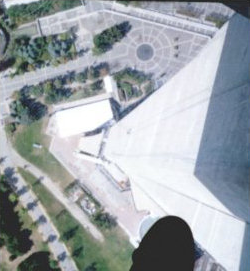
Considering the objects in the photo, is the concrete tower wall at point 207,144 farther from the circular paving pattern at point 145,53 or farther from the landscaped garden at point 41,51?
the landscaped garden at point 41,51

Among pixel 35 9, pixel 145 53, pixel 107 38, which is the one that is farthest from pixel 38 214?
pixel 35 9

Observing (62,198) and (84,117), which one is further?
(62,198)

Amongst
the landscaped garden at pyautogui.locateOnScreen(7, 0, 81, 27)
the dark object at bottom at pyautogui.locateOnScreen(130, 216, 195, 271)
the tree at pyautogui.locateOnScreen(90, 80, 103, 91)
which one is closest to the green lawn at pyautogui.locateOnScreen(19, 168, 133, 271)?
the tree at pyautogui.locateOnScreen(90, 80, 103, 91)

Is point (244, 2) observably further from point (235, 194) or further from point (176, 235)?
point (176, 235)

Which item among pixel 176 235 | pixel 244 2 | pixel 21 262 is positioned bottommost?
pixel 21 262

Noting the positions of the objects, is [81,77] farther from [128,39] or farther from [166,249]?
[166,249]

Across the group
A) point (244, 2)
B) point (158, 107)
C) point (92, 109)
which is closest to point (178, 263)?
point (244, 2)

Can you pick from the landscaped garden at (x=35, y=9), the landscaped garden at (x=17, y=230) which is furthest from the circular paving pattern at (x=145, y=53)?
the landscaped garden at (x=17, y=230)
